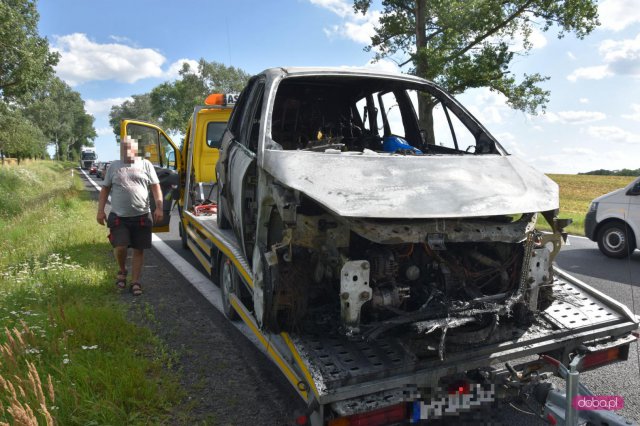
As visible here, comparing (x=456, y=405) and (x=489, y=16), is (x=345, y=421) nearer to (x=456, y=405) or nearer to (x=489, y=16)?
(x=456, y=405)

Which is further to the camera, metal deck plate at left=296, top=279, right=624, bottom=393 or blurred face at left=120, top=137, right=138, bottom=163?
blurred face at left=120, top=137, right=138, bottom=163

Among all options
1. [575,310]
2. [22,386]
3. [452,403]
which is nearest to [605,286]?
[575,310]

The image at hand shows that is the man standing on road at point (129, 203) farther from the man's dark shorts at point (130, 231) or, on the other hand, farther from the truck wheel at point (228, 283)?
the truck wheel at point (228, 283)

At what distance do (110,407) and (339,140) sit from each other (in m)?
2.92

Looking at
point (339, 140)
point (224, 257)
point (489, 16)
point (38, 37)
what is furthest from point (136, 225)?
point (38, 37)

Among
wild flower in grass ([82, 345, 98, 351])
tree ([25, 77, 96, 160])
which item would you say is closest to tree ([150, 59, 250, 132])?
tree ([25, 77, 96, 160])

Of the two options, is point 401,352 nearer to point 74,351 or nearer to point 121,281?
point 74,351

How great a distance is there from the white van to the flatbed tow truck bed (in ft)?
17.1

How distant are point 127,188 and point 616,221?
784cm

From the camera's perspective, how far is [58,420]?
9.06ft

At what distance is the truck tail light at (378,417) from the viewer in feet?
7.37

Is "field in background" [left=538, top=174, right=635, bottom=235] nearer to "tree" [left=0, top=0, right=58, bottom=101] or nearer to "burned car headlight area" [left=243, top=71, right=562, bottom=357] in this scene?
"burned car headlight area" [left=243, top=71, right=562, bottom=357]

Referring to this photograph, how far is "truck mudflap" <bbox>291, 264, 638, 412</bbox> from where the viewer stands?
2.33 metres

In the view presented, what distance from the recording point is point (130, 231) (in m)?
5.48
